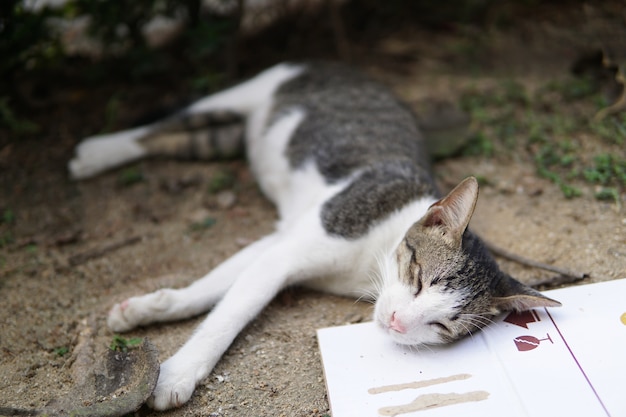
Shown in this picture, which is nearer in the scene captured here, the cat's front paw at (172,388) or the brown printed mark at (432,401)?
the brown printed mark at (432,401)

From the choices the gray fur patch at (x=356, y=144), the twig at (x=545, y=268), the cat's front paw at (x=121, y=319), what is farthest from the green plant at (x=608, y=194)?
the cat's front paw at (x=121, y=319)

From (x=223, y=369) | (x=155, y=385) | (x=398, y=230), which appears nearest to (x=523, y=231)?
(x=398, y=230)

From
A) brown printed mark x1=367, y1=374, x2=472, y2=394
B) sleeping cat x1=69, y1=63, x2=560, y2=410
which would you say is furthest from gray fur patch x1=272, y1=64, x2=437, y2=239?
brown printed mark x1=367, y1=374, x2=472, y2=394

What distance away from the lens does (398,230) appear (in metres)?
3.04

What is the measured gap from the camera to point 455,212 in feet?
8.76

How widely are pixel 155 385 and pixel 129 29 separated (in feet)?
9.68

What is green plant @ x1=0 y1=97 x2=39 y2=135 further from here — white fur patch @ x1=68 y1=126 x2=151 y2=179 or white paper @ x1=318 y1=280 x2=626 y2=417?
white paper @ x1=318 y1=280 x2=626 y2=417

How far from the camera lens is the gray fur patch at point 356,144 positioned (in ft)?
10.2

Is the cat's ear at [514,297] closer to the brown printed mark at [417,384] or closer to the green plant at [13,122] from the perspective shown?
the brown printed mark at [417,384]

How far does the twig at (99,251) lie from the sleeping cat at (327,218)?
66 cm

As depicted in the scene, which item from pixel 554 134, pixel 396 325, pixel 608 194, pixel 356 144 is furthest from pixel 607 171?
pixel 396 325

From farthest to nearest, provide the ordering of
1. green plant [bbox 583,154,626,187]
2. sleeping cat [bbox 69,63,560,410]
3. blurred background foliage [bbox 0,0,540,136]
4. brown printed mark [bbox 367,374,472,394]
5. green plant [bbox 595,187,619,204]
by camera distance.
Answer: blurred background foliage [bbox 0,0,540,136], green plant [bbox 583,154,626,187], green plant [bbox 595,187,619,204], sleeping cat [bbox 69,63,560,410], brown printed mark [bbox 367,374,472,394]

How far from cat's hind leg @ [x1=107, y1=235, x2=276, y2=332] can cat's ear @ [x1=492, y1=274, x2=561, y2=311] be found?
1.29 metres

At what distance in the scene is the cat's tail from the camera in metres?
4.06
